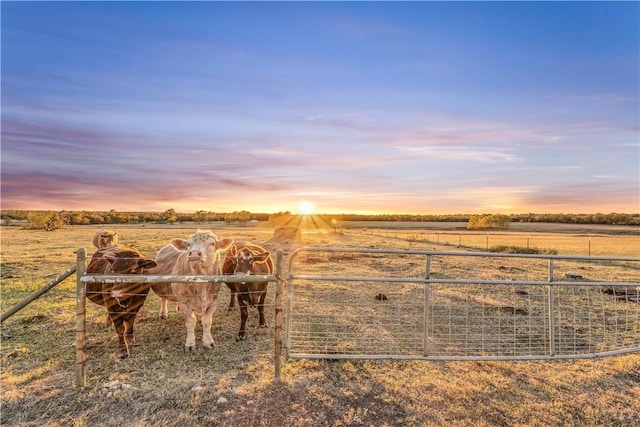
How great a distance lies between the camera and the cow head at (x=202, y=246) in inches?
245

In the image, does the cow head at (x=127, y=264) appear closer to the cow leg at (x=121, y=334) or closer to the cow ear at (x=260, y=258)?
the cow leg at (x=121, y=334)

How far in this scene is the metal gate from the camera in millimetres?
5863

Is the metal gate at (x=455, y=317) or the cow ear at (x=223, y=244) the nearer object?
the metal gate at (x=455, y=317)

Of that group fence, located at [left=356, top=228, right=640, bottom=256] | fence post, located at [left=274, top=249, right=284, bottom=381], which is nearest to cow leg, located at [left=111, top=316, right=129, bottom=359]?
fence post, located at [left=274, top=249, right=284, bottom=381]

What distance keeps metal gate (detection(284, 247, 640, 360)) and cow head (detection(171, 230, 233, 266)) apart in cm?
175

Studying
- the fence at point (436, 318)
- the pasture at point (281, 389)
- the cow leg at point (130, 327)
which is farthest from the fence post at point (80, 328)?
the cow leg at point (130, 327)

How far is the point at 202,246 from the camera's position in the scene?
6441mm

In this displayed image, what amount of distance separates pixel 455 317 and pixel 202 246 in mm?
4673

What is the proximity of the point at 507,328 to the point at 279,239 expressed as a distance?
21518 mm

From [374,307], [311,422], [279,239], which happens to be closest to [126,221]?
[279,239]

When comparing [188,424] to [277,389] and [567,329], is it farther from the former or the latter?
[567,329]

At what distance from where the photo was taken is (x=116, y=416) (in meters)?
4.47

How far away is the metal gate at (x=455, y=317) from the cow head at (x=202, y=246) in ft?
5.73

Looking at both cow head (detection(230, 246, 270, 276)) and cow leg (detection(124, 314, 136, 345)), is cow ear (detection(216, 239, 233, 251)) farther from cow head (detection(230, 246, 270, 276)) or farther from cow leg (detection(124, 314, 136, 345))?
cow leg (detection(124, 314, 136, 345))
